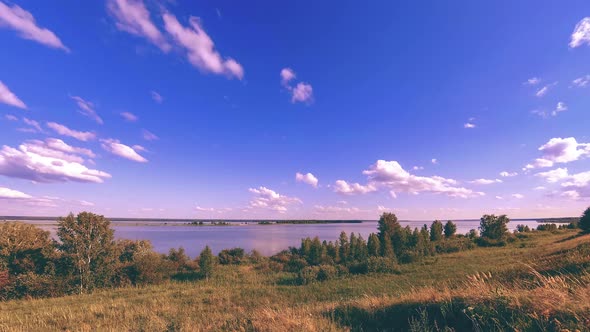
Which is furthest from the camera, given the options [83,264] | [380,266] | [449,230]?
[449,230]

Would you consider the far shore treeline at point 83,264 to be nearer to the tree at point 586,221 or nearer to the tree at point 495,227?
the tree at point 495,227

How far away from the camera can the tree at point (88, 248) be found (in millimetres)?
25250

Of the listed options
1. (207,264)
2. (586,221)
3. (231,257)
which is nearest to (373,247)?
(231,257)

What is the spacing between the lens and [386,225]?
52.9 meters

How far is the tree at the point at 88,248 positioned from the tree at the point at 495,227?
64.2m

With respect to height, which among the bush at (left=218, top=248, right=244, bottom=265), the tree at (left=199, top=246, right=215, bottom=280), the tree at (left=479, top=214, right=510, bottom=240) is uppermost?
the tree at (left=479, top=214, right=510, bottom=240)

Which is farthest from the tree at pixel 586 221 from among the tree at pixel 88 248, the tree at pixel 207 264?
the tree at pixel 88 248

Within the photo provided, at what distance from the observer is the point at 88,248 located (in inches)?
1033

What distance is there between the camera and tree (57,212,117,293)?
82.8ft

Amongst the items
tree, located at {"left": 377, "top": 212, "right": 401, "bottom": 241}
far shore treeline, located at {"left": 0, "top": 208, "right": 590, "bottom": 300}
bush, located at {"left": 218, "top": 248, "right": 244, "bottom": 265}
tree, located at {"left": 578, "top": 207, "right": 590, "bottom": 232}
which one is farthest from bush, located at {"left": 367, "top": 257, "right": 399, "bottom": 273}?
tree, located at {"left": 578, "top": 207, "right": 590, "bottom": 232}

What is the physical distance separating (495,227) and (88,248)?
224ft

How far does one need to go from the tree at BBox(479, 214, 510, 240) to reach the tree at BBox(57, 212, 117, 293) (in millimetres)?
64176

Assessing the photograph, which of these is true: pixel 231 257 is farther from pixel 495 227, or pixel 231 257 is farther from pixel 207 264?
pixel 495 227

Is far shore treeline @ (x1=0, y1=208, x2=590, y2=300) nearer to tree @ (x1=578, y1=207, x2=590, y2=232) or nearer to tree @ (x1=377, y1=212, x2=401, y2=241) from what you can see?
tree @ (x1=377, y1=212, x2=401, y2=241)
